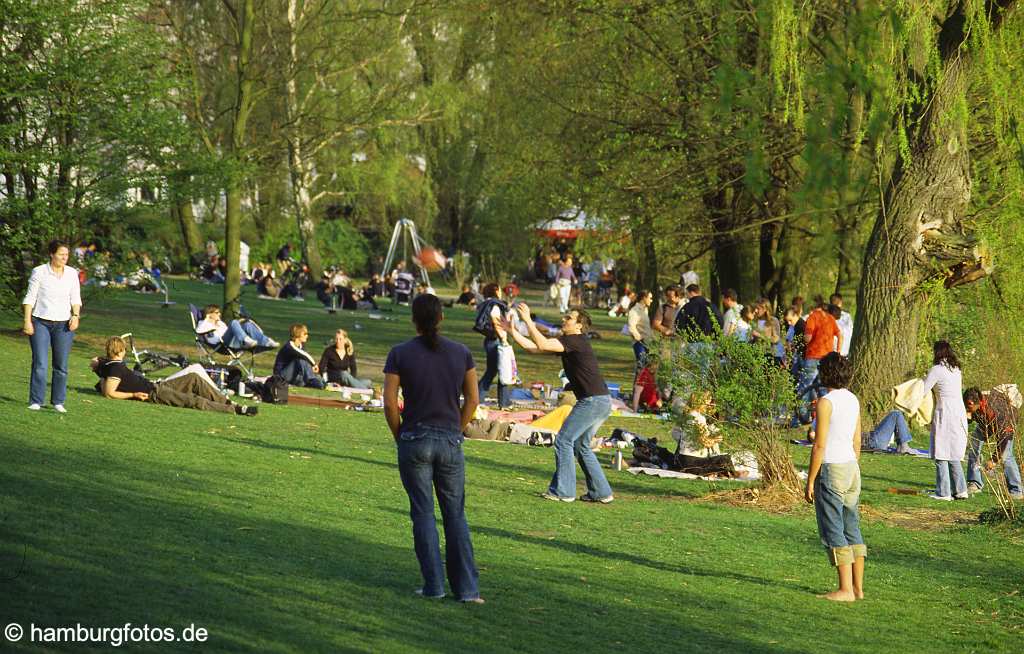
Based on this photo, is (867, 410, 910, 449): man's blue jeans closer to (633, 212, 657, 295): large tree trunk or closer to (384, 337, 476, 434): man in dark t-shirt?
(633, 212, 657, 295): large tree trunk

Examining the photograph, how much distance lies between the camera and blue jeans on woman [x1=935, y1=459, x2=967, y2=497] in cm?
1545

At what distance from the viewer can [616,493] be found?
14.4 m

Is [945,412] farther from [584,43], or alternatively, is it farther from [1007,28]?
[584,43]

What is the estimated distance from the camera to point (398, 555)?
377 inches

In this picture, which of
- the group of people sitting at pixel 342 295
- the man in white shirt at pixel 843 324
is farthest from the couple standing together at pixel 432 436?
the group of people sitting at pixel 342 295

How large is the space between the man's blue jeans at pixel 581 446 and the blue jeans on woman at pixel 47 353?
562 cm

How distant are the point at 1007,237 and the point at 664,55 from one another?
1075 cm

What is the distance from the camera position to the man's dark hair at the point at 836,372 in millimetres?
9391

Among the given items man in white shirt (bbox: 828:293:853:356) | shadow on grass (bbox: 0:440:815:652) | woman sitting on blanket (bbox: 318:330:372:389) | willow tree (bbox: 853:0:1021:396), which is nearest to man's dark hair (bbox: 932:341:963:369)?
willow tree (bbox: 853:0:1021:396)

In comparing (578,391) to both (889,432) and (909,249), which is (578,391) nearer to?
(909,249)

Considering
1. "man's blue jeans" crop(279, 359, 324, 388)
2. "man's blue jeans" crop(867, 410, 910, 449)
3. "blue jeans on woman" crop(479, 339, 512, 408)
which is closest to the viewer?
"man's blue jeans" crop(867, 410, 910, 449)

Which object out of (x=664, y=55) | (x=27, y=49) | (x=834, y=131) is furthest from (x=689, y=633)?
(x=27, y=49)

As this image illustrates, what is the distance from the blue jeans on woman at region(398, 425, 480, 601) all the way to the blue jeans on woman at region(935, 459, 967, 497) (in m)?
8.86

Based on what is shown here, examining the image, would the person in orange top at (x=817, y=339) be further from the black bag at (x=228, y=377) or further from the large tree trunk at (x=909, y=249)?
the black bag at (x=228, y=377)
